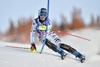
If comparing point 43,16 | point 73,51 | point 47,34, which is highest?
point 43,16

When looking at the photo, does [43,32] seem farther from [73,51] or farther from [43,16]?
[73,51]

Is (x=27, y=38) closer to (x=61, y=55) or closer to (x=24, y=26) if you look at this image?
(x=24, y=26)

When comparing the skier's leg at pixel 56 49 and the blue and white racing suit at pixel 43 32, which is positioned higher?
the blue and white racing suit at pixel 43 32

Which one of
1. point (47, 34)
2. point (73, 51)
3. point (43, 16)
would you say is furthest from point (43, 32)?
point (73, 51)

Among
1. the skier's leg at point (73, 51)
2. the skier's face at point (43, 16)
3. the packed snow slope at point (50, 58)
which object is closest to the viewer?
the packed snow slope at point (50, 58)

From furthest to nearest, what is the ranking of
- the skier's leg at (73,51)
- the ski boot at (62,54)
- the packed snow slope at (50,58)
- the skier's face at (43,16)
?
the skier's face at (43,16)
the ski boot at (62,54)
the skier's leg at (73,51)
the packed snow slope at (50,58)

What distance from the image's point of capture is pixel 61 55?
6.07 metres

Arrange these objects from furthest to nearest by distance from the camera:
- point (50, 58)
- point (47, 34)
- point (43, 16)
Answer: point (47, 34) → point (43, 16) → point (50, 58)

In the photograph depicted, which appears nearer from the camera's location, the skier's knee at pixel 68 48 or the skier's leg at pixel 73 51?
the skier's leg at pixel 73 51

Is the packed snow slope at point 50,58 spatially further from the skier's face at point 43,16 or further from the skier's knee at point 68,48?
the skier's face at point 43,16

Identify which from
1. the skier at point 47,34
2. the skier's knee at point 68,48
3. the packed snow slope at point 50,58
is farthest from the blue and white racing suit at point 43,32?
the packed snow slope at point 50,58

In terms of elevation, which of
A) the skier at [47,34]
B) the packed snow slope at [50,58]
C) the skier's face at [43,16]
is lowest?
the packed snow slope at [50,58]

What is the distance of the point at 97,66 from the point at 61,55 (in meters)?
0.81

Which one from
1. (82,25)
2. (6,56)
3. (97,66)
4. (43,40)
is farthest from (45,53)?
(82,25)
